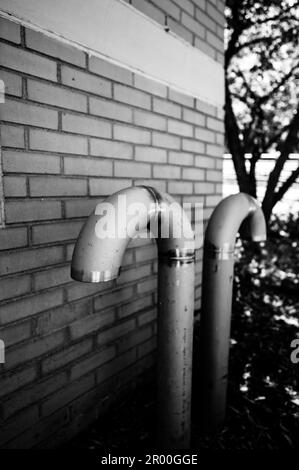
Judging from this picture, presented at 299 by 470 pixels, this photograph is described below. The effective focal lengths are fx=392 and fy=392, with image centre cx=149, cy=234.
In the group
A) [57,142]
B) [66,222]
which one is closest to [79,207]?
[66,222]

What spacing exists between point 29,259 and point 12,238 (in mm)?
139

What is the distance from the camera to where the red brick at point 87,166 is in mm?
1919

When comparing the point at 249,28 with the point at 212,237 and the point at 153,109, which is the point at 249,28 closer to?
the point at 153,109

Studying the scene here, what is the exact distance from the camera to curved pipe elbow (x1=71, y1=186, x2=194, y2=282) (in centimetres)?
140

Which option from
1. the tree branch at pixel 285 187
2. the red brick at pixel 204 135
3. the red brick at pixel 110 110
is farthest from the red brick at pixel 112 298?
the tree branch at pixel 285 187

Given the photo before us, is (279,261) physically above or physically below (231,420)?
above

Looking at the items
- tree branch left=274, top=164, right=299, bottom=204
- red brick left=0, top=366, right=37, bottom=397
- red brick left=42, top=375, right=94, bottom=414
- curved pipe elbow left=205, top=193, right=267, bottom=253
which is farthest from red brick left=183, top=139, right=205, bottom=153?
tree branch left=274, top=164, right=299, bottom=204

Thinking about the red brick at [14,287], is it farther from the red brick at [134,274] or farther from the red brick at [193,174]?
the red brick at [193,174]

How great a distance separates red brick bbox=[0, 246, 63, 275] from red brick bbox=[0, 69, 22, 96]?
2.21 ft

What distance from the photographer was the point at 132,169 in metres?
2.35

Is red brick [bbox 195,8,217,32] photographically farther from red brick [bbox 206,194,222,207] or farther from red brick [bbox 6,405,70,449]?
red brick [bbox 6,405,70,449]

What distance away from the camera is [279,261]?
18.0 feet
